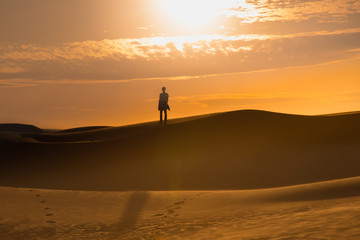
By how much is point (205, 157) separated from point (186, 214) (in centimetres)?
993

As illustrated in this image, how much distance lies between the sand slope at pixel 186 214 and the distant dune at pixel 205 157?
388 centimetres

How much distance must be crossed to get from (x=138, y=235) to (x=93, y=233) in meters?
1.09

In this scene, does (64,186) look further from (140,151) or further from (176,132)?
(176,132)

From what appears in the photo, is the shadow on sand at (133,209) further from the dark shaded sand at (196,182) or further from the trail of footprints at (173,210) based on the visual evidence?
the trail of footprints at (173,210)

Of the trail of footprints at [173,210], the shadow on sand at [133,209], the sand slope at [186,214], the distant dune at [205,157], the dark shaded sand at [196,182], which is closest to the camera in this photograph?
the sand slope at [186,214]

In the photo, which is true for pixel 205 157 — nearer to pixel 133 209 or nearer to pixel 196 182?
pixel 196 182

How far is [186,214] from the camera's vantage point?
9672mm

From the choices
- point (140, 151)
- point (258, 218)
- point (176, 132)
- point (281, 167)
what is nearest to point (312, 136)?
point (281, 167)

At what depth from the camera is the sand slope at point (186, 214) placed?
6.93m

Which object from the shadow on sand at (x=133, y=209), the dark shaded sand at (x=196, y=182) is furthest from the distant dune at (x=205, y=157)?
the shadow on sand at (x=133, y=209)

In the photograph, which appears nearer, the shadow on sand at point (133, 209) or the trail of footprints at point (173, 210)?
the shadow on sand at point (133, 209)

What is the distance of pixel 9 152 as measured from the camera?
2128cm

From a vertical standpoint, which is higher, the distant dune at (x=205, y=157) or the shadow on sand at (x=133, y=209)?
the distant dune at (x=205, y=157)

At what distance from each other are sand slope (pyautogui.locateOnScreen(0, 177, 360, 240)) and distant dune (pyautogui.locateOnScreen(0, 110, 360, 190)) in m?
3.88
